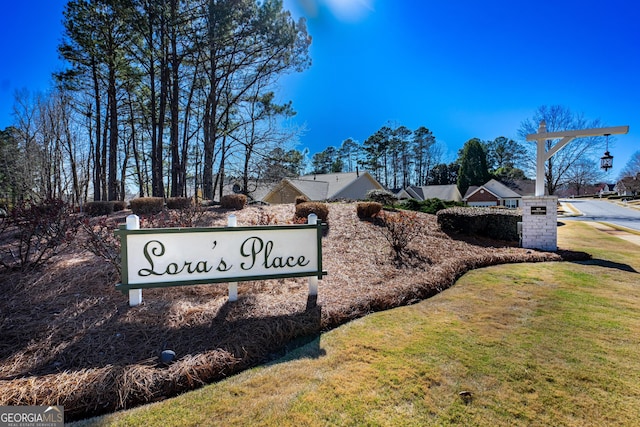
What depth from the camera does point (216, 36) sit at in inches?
469

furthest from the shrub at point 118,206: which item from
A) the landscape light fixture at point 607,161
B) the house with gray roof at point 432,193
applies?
the house with gray roof at point 432,193

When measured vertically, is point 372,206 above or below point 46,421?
above

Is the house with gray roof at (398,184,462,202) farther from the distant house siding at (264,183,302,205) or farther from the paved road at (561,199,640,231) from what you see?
the distant house siding at (264,183,302,205)

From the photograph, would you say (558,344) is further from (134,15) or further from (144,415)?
(134,15)

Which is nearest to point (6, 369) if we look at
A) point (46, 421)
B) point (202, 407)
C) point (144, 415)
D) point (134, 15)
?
point (46, 421)

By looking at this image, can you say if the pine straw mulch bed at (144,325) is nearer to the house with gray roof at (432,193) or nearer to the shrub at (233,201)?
the shrub at (233,201)

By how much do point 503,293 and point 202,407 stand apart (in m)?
4.32

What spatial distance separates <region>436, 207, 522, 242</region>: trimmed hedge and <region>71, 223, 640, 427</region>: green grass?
4.56 meters

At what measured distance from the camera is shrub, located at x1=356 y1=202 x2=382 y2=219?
854 centimetres

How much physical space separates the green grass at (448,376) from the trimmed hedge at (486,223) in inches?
179

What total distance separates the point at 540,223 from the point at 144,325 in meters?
8.97
